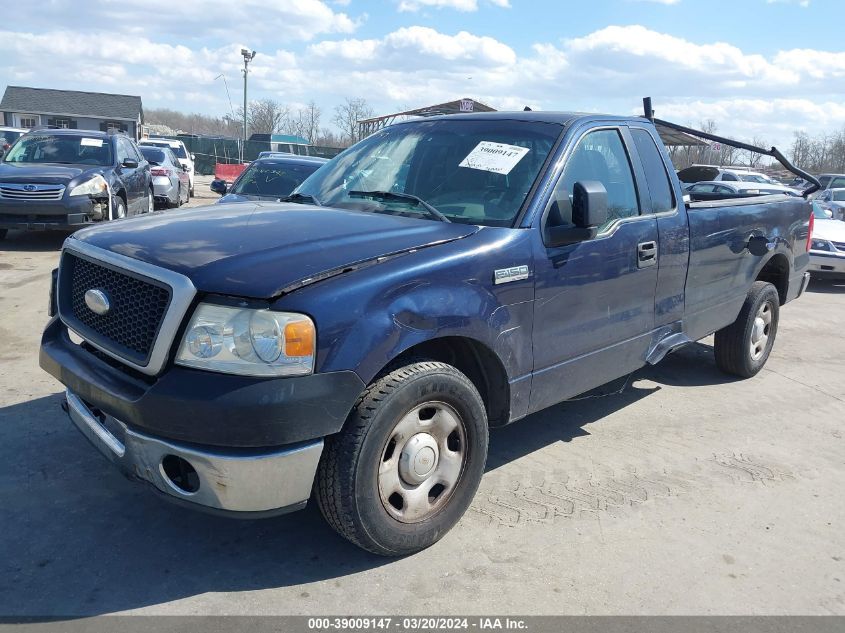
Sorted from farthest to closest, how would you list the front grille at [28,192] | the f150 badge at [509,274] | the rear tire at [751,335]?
1. the front grille at [28,192]
2. the rear tire at [751,335]
3. the f150 badge at [509,274]

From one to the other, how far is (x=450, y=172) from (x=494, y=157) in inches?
9.9

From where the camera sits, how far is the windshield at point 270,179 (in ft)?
33.4

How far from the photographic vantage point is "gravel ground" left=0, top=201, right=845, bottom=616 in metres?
2.95

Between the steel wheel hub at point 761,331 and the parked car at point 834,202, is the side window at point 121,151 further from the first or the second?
the parked car at point 834,202

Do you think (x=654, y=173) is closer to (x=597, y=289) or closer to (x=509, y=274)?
(x=597, y=289)

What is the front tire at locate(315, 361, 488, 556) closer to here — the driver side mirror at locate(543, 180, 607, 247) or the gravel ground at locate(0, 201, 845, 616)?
the gravel ground at locate(0, 201, 845, 616)

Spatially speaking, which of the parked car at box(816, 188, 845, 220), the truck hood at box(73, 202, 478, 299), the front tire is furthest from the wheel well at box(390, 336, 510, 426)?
the parked car at box(816, 188, 845, 220)

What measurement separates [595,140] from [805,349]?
4.61m

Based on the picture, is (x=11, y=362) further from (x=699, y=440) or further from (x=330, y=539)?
(x=699, y=440)

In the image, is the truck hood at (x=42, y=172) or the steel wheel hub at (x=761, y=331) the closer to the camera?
the steel wheel hub at (x=761, y=331)

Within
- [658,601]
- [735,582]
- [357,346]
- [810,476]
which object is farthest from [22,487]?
[810,476]

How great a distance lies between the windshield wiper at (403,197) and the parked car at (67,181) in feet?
24.6

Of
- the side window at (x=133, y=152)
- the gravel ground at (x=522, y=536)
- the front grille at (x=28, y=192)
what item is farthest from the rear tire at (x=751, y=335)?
the side window at (x=133, y=152)

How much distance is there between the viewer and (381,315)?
2881 millimetres
